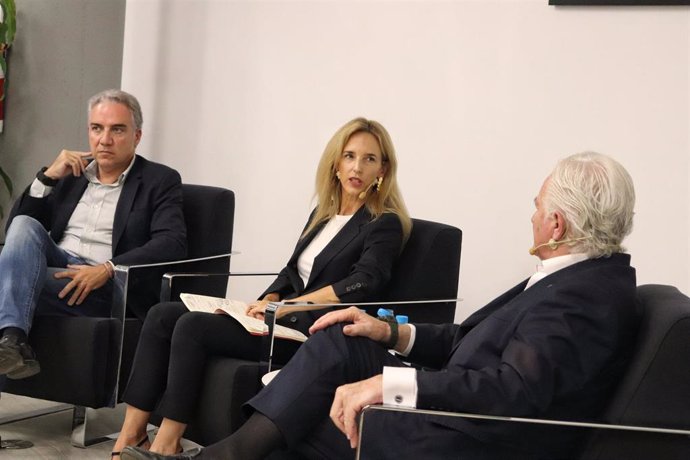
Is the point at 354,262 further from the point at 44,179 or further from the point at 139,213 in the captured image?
the point at 44,179

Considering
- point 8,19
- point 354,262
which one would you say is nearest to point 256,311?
point 354,262

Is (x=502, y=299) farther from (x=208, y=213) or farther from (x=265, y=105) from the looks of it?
(x=265, y=105)

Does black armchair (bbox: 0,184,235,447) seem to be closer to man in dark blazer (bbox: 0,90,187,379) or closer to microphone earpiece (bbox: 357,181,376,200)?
man in dark blazer (bbox: 0,90,187,379)

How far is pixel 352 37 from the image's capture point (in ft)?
16.3

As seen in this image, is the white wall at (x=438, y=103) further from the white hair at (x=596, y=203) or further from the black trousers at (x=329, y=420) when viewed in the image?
the black trousers at (x=329, y=420)

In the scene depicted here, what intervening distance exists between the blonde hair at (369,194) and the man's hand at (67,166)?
1.04 metres

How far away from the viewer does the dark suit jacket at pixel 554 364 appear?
215 cm

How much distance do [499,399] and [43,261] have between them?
218cm

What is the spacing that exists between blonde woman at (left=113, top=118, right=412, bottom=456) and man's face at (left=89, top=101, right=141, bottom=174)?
0.88 m

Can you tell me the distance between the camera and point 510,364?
2191mm

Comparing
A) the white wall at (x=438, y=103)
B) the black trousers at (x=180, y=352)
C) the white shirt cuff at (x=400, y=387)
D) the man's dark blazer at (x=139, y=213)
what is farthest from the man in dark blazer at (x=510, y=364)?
the white wall at (x=438, y=103)

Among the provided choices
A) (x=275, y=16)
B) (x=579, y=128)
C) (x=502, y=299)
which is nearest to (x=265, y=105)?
(x=275, y=16)

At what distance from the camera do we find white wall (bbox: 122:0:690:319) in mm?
4090

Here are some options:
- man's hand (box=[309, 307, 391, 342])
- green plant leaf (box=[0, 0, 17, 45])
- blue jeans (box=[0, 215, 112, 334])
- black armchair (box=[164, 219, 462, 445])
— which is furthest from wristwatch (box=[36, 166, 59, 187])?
man's hand (box=[309, 307, 391, 342])
